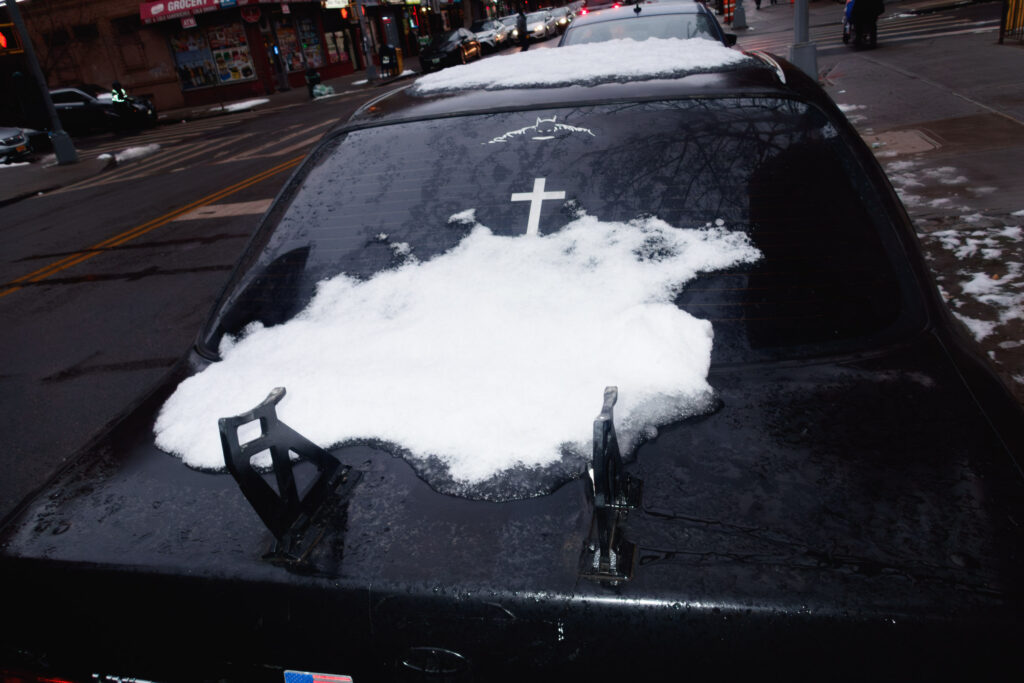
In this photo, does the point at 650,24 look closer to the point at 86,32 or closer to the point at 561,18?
the point at 86,32

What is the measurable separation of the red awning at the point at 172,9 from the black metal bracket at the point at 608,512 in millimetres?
33045

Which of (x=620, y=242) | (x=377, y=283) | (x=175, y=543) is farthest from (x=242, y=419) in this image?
(x=620, y=242)

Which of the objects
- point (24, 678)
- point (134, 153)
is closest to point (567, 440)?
point (24, 678)

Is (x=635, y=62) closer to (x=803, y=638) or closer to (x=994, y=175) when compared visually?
(x=803, y=638)

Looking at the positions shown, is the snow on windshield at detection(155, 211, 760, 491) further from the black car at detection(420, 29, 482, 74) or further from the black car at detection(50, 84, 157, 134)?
the black car at detection(420, 29, 482, 74)

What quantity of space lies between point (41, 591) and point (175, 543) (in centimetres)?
26

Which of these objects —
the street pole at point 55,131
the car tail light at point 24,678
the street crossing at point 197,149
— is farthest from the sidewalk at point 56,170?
the car tail light at point 24,678

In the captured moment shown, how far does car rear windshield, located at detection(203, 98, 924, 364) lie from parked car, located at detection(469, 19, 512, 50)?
31.6 metres

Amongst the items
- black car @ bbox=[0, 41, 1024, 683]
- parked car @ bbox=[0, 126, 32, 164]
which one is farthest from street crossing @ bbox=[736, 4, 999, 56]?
parked car @ bbox=[0, 126, 32, 164]

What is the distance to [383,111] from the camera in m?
2.66

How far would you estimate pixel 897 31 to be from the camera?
723 inches

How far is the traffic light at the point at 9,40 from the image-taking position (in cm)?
1608

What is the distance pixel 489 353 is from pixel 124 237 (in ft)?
31.9

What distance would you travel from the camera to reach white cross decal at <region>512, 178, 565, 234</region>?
212 cm
